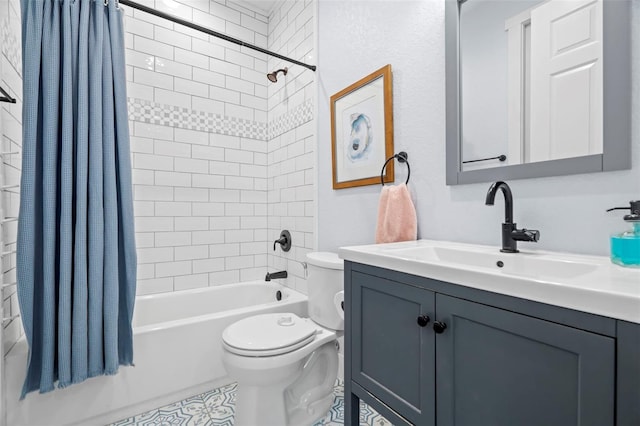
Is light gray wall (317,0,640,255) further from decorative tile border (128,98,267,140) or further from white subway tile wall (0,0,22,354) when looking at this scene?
white subway tile wall (0,0,22,354)

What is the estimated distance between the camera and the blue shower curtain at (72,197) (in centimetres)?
133

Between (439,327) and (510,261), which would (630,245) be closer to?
(510,261)

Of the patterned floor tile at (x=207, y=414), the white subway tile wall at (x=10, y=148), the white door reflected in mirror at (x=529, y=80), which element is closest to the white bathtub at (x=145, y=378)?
the patterned floor tile at (x=207, y=414)

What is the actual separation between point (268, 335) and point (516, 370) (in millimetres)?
1038

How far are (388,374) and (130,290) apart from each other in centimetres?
133

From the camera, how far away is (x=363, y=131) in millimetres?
1773

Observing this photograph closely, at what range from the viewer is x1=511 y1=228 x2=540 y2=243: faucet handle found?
3.05 ft

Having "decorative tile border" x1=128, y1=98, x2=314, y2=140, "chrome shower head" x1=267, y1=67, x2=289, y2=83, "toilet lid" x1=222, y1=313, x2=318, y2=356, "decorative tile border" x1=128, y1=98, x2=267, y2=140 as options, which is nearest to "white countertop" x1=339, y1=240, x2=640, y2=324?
"toilet lid" x1=222, y1=313, x2=318, y2=356

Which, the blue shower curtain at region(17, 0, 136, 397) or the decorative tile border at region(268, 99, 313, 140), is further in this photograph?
the decorative tile border at region(268, 99, 313, 140)

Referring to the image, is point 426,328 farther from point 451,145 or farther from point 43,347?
point 43,347

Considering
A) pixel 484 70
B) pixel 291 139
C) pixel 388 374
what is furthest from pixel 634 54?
pixel 291 139

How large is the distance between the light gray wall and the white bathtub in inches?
33.4

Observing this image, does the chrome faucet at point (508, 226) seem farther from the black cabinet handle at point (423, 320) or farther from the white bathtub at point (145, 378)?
the white bathtub at point (145, 378)

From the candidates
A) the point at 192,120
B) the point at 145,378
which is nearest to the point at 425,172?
the point at 145,378
